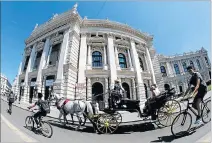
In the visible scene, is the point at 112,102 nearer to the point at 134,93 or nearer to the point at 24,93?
the point at 134,93

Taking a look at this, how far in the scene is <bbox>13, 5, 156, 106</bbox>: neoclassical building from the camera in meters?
1.34

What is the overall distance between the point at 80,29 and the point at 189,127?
2042 millimetres

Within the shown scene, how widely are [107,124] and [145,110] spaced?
0.32m

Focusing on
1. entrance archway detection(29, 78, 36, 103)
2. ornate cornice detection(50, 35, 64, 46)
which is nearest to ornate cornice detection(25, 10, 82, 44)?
ornate cornice detection(50, 35, 64, 46)

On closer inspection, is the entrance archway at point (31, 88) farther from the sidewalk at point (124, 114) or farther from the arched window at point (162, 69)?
the arched window at point (162, 69)

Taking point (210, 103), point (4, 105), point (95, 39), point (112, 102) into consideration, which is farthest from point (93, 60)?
point (210, 103)

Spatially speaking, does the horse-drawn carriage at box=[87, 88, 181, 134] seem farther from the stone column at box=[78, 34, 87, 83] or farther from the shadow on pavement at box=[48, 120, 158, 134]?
the stone column at box=[78, 34, 87, 83]

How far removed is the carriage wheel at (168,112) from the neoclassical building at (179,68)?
17cm

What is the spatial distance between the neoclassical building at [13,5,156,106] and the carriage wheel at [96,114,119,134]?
0.73 feet

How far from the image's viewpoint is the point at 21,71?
4.72 feet

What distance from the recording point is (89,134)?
37.9 inches

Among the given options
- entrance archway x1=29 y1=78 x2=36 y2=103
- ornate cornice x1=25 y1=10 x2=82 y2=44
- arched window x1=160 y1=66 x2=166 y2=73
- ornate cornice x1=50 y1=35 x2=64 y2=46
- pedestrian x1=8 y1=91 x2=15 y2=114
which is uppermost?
ornate cornice x1=25 y1=10 x2=82 y2=44

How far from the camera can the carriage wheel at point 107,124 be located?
3.20 feet

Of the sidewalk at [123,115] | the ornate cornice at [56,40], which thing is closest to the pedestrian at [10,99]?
the sidewalk at [123,115]
